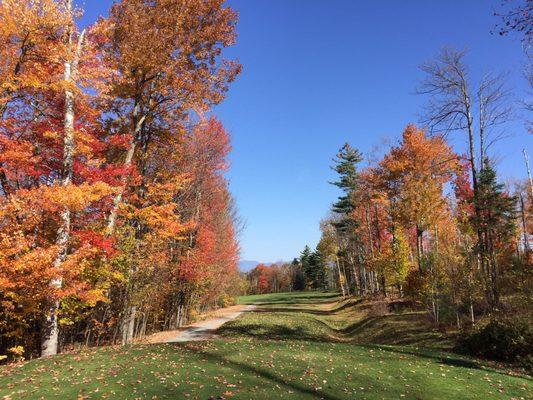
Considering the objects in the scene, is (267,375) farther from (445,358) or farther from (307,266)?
(307,266)

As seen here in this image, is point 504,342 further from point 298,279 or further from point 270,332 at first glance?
point 298,279

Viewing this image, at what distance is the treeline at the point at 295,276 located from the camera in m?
77.1

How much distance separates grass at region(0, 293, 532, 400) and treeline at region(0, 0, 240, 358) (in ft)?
7.98

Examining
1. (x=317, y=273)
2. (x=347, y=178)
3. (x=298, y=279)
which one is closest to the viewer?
(x=347, y=178)

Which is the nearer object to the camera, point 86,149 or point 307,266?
point 86,149

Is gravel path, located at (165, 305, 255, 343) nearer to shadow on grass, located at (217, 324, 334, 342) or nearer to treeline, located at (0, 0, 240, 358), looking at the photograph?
shadow on grass, located at (217, 324, 334, 342)

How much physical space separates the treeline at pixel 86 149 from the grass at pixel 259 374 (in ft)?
7.98

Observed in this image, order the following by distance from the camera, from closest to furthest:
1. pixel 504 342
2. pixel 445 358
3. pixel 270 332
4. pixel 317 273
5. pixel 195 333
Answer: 1. pixel 445 358
2. pixel 504 342
3. pixel 195 333
4. pixel 270 332
5. pixel 317 273

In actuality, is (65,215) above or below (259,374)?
above

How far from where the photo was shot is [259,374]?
8773 mm

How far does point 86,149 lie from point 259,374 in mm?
8996

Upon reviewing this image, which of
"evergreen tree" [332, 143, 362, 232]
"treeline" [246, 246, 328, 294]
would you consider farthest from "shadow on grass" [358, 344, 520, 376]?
"treeline" [246, 246, 328, 294]

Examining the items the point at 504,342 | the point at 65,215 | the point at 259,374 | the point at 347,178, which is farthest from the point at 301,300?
the point at 259,374

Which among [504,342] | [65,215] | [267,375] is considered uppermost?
[65,215]
